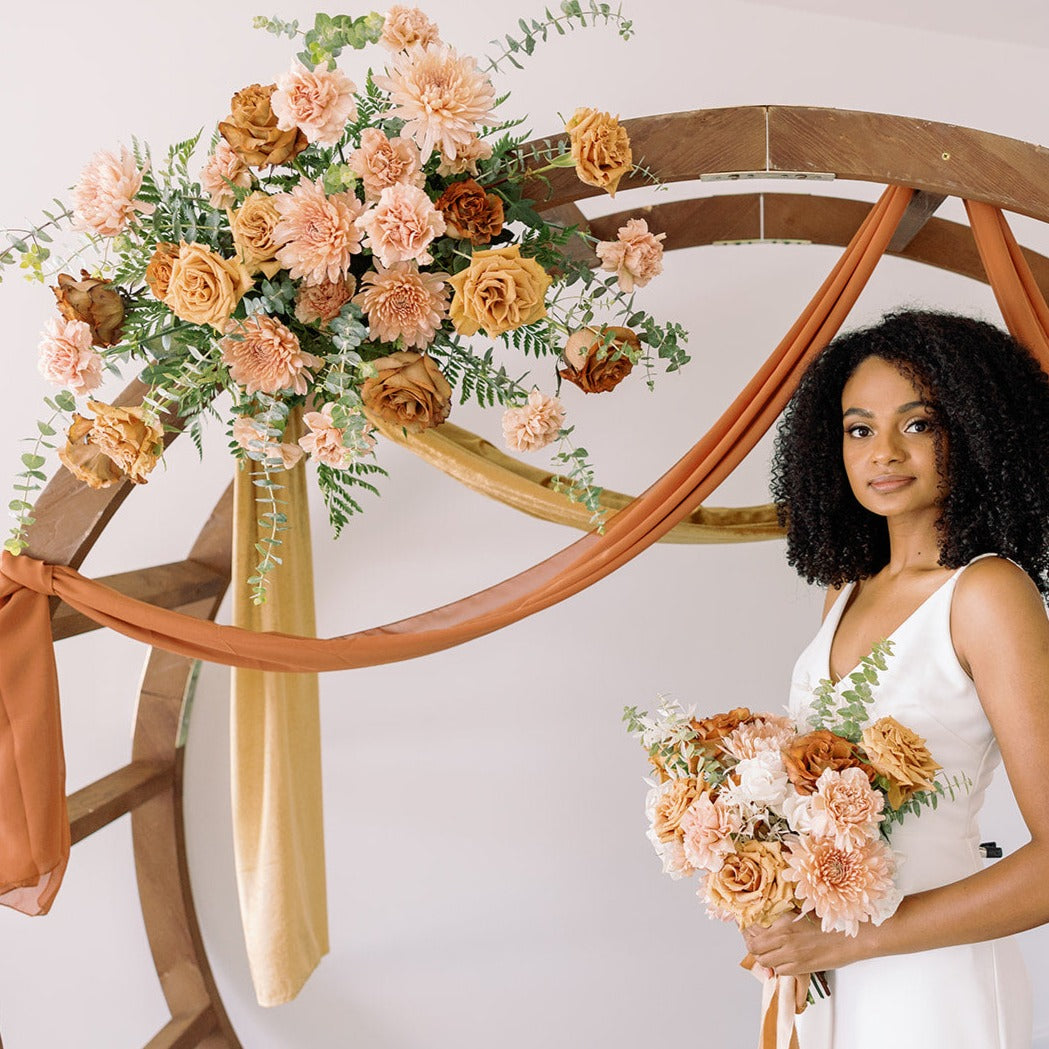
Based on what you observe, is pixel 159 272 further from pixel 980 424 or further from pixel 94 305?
pixel 980 424

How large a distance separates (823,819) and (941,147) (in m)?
1.04

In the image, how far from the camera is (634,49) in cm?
280

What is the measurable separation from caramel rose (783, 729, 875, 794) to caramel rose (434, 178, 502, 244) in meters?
0.88

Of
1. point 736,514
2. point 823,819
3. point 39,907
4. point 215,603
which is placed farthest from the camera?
point 215,603

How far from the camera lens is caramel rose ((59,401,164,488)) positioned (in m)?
1.56

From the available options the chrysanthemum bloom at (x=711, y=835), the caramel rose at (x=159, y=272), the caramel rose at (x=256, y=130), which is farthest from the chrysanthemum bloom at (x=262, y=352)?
the chrysanthemum bloom at (x=711, y=835)

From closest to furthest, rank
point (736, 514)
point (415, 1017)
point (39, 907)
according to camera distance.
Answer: point (39, 907) < point (736, 514) < point (415, 1017)

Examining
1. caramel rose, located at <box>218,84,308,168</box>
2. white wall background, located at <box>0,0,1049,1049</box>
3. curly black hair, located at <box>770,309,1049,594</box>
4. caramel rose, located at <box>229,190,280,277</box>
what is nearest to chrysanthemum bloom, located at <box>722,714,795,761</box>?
curly black hair, located at <box>770,309,1049,594</box>

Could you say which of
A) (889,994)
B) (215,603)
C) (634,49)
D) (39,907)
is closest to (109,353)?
(39,907)

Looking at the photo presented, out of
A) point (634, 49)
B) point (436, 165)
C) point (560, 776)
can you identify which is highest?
point (634, 49)

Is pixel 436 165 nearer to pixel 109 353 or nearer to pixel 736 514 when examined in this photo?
pixel 109 353

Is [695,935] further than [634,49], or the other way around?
[695,935]

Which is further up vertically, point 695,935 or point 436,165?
point 436,165

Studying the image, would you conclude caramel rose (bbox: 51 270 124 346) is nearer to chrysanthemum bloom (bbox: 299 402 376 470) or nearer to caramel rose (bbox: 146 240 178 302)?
caramel rose (bbox: 146 240 178 302)
